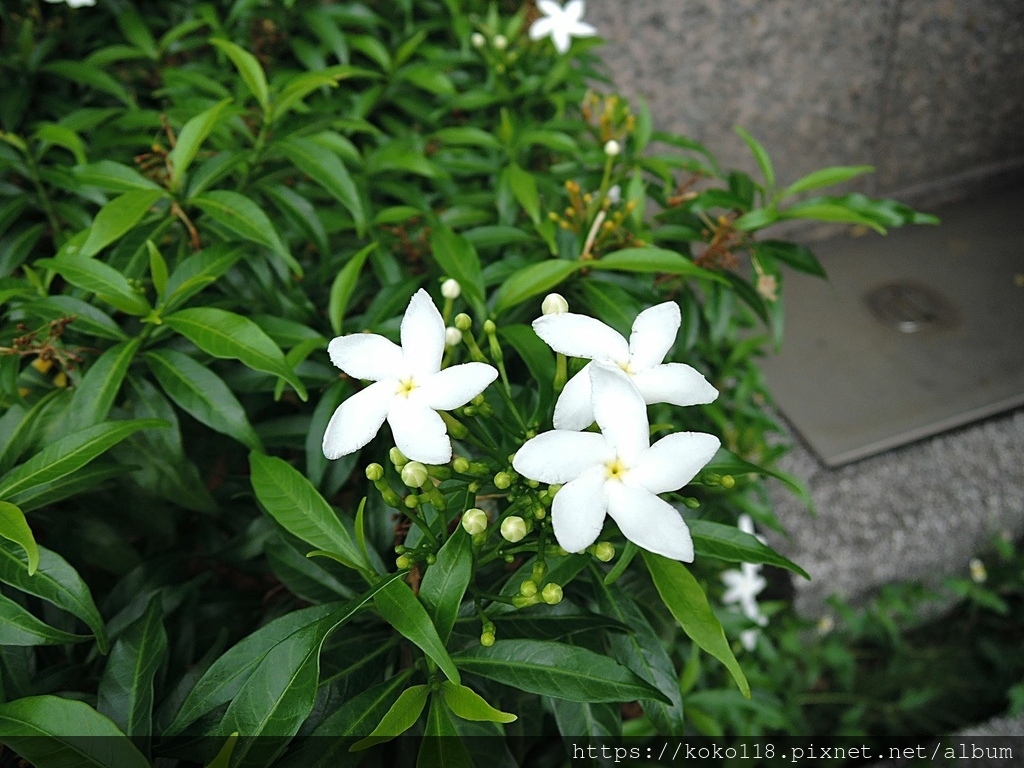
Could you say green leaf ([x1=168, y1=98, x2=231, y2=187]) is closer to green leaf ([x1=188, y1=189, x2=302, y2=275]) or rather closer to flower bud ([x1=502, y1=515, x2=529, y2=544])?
green leaf ([x1=188, y1=189, x2=302, y2=275])

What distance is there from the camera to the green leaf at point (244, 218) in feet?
2.99

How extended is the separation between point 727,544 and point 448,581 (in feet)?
0.93

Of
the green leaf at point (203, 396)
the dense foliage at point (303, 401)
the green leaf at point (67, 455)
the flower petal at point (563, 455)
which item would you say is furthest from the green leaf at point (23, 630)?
the flower petal at point (563, 455)

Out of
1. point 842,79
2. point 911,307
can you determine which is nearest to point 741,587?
point 911,307

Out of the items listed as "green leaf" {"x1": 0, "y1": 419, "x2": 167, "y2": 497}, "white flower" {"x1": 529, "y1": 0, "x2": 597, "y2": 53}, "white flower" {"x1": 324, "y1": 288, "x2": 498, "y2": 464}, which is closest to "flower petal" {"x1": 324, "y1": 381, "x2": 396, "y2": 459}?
"white flower" {"x1": 324, "y1": 288, "x2": 498, "y2": 464}

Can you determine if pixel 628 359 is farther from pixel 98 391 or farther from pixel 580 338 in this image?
pixel 98 391

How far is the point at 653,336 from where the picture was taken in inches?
26.9

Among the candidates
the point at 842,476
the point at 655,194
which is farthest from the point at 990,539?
the point at 655,194

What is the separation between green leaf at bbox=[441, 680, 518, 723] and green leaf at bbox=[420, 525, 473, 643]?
0.05m

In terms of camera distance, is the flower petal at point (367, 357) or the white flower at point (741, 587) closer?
the flower petal at point (367, 357)

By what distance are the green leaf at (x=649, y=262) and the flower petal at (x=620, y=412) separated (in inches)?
14.3

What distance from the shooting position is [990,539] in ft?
6.92

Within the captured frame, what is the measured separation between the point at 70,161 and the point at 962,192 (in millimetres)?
3269

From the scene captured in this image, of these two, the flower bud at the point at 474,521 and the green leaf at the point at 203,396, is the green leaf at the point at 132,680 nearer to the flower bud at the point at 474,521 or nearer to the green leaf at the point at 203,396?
the green leaf at the point at 203,396
